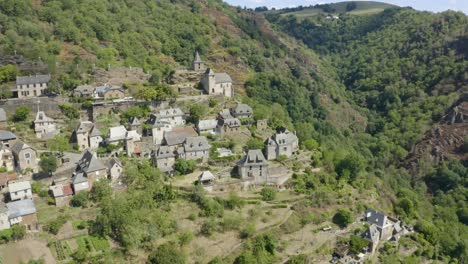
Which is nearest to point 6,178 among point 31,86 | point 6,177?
point 6,177

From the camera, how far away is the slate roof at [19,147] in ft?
160

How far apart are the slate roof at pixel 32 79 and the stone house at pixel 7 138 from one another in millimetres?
12975

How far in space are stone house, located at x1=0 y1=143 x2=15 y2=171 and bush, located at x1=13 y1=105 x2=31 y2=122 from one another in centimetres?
855

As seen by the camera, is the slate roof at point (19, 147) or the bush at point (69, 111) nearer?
the slate roof at point (19, 147)

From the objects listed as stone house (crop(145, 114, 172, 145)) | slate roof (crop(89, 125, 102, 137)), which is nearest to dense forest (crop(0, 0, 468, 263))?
stone house (crop(145, 114, 172, 145))

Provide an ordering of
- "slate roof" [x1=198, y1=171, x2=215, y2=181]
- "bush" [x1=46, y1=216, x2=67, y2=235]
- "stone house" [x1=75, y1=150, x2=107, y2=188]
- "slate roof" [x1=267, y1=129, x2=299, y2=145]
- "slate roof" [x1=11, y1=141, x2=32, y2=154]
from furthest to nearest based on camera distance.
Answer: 1. "slate roof" [x1=267, y1=129, x2=299, y2=145]
2. "slate roof" [x1=198, y1=171, x2=215, y2=181]
3. "slate roof" [x1=11, y1=141, x2=32, y2=154]
4. "stone house" [x1=75, y1=150, x2=107, y2=188]
5. "bush" [x1=46, y1=216, x2=67, y2=235]

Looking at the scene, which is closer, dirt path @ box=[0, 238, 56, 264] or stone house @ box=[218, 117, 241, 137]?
dirt path @ box=[0, 238, 56, 264]

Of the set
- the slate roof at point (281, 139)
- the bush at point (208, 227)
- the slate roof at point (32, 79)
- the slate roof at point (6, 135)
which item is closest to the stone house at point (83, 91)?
the slate roof at point (32, 79)

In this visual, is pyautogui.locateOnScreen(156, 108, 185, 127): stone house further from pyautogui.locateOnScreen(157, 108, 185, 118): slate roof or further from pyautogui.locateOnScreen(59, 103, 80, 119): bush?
pyautogui.locateOnScreen(59, 103, 80, 119): bush

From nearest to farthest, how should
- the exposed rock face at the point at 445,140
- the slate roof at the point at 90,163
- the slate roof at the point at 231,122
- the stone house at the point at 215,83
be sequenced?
A: the slate roof at the point at 90,163
the slate roof at the point at 231,122
the stone house at the point at 215,83
the exposed rock face at the point at 445,140

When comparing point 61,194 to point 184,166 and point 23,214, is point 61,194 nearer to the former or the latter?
point 23,214

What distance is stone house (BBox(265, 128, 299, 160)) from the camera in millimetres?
58578

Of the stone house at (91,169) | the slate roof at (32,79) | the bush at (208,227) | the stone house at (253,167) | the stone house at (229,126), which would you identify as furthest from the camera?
the slate roof at (32,79)

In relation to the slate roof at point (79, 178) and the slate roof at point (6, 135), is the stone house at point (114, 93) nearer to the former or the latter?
the slate roof at point (6, 135)
